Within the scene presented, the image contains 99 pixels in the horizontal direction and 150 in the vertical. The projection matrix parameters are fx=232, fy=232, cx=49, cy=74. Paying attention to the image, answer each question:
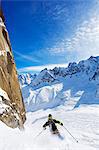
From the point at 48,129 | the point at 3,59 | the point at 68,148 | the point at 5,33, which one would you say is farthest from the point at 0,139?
the point at 5,33

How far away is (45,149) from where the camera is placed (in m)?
12.2

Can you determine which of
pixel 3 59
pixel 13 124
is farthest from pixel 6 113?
pixel 3 59

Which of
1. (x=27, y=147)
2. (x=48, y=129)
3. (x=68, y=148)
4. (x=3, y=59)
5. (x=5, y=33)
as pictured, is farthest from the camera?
(x=5, y=33)

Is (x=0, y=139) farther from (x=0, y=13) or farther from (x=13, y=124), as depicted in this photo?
(x=0, y=13)

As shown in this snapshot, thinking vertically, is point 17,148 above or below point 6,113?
below

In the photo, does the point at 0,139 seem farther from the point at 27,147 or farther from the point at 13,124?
the point at 13,124

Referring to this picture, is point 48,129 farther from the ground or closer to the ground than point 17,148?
closer to the ground

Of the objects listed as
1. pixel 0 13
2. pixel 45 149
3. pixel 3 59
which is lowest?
pixel 45 149

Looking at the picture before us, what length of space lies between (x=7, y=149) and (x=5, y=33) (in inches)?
735

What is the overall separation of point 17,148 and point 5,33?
1822cm

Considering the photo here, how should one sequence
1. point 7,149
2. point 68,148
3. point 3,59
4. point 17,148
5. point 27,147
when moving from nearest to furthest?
point 7,149, point 17,148, point 27,147, point 68,148, point 3,59

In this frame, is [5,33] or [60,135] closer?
[60,135]

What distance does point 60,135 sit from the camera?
59.9 ft

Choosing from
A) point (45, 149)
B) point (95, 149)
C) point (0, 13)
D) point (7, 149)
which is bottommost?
point (95, 149)
